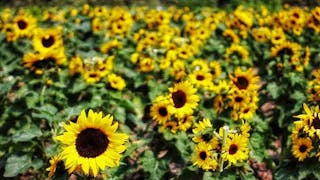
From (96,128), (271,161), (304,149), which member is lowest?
(271,161)

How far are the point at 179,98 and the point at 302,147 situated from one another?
1.12 metres

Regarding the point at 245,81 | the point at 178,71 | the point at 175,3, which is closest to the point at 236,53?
the point at 178,71

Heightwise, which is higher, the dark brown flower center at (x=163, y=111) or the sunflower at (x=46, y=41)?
the sunflower at (x=46, y=41)

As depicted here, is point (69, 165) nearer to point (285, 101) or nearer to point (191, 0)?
point (285, 101)

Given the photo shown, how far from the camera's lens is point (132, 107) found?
640 cm

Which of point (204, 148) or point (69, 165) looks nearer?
point (69, 165)

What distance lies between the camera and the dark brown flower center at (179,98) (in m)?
5.07

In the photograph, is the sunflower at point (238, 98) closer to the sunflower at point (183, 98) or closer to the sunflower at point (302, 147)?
the sunflower at point (183, 98)

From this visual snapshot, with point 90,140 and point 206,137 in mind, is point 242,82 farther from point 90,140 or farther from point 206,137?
point 90,140

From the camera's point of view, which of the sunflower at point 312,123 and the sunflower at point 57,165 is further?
the sunflower at point 312,123

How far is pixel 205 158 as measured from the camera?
4.53 m

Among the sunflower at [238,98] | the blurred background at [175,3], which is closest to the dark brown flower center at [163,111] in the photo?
the sunflower at [238,98]

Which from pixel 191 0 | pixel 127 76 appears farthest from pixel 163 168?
pixel 191 0

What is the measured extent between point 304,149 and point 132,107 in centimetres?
226
